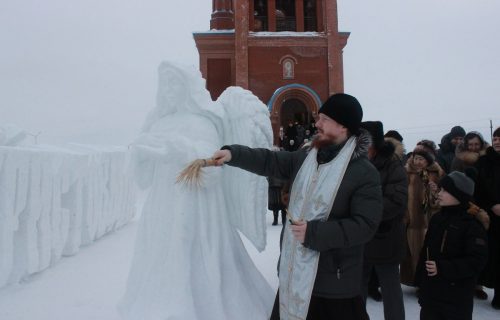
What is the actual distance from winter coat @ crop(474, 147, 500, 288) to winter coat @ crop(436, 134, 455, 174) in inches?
57.9

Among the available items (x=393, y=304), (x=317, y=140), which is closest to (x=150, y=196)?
(x=317, y=140)

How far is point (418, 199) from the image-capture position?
3.96 meters

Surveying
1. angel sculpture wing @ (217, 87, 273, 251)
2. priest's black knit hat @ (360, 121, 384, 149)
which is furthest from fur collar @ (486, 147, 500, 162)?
angel sculpture wing @ (217, 87, 273, 251)

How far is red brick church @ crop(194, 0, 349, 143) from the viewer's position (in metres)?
16.4

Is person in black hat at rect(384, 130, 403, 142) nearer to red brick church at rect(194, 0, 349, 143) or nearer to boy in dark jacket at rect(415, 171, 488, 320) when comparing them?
boy in dark jacket at rect(415, 171, 488, 320)

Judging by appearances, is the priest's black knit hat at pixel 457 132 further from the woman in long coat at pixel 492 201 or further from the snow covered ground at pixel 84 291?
the snow covered ground at pixel 84 291

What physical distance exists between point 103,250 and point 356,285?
16.2ft

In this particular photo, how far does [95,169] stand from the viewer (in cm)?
647

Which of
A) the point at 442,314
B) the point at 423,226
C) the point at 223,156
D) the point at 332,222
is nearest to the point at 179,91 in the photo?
the point at 223,156

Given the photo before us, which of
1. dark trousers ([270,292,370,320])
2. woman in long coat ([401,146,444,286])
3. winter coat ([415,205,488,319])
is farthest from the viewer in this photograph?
woman in long coat ([401,146,444,286])

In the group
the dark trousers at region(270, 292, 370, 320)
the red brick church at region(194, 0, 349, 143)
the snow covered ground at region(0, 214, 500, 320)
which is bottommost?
the snow covered ground at region(0, 214, 500, 320)

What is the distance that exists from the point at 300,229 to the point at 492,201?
9.17 feet

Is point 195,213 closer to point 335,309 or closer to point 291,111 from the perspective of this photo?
point 335,309

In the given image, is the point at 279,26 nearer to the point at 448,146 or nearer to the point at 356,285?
the point at 448,146
